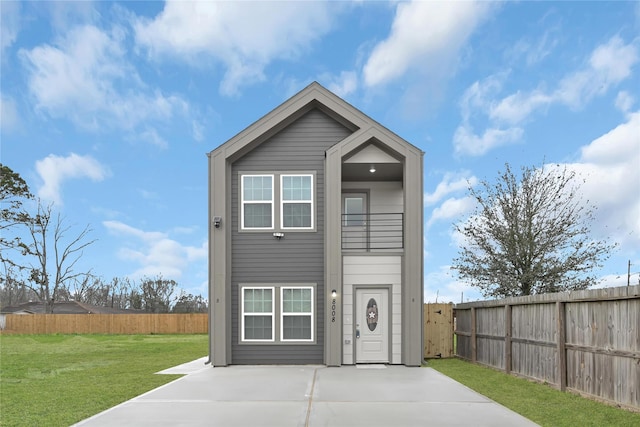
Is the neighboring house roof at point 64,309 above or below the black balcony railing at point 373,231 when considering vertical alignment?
below

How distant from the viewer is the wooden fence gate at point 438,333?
1697 centimetres

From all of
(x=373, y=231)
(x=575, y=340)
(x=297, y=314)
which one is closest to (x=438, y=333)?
(x=373, y=231)

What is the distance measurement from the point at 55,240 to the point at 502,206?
32.0m

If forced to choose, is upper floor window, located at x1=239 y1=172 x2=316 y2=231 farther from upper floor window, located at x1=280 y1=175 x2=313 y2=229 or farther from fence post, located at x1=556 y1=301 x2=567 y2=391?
fence post, located at x1=556 y1=301 x2=567 y2=391

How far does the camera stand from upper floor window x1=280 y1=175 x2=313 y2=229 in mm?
14508

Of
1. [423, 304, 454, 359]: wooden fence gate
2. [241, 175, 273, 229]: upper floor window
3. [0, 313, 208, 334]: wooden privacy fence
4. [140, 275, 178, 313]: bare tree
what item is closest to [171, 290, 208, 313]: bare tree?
[140, 275, 178, 313]: bare tree

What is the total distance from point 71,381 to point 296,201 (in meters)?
6.85

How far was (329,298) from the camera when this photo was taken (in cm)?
1375

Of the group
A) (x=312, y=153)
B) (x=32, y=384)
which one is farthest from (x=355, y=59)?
(x=32, y=384)

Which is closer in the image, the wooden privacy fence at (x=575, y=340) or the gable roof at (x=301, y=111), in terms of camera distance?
the wooden privacy fence at (x=575, y=340)

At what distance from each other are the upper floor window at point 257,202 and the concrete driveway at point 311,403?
411cm

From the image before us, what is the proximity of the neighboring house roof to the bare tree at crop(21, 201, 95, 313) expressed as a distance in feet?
17.1

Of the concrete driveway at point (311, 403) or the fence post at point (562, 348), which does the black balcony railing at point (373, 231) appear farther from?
the fence post at point (562, 348)

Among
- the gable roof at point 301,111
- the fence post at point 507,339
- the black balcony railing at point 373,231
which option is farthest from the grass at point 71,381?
the fence post at point 507,339
